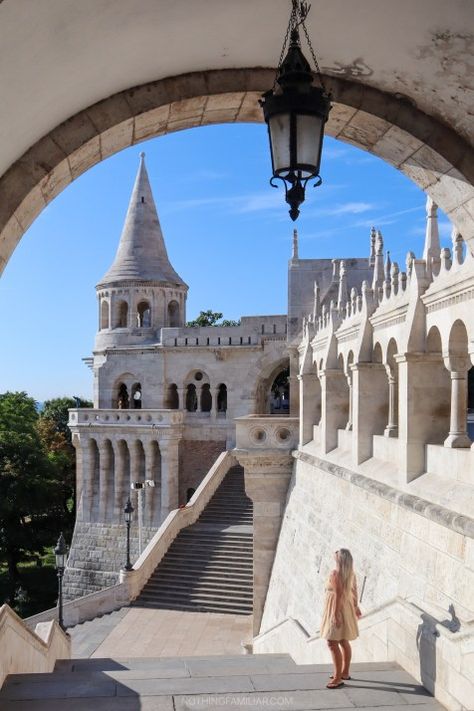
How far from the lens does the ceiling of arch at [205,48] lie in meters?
3.58

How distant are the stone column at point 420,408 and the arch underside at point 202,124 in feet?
13.7

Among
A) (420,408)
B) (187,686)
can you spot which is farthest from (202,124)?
(420,408)

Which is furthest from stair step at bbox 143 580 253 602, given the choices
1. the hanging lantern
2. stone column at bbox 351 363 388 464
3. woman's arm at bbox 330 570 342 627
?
the hanging lantern

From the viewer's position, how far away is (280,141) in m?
3.68

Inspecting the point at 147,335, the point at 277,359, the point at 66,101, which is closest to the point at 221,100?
the point at 66,101

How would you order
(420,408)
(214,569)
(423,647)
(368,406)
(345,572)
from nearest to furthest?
(423,647) → (345,572) → (420,408) → (368,406) → (214,569)

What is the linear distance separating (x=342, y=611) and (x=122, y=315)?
27494 millimetres

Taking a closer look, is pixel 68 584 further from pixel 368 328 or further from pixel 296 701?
pixel 296 701

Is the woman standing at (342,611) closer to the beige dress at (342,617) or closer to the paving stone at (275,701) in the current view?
the beige dress at (342,617)

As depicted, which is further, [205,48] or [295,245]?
[295,245]

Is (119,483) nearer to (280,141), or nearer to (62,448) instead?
(62,448)

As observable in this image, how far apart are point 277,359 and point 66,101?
25.8 meters

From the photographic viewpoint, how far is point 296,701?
17.5ft

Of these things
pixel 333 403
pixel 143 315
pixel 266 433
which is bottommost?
pixel 266 433
